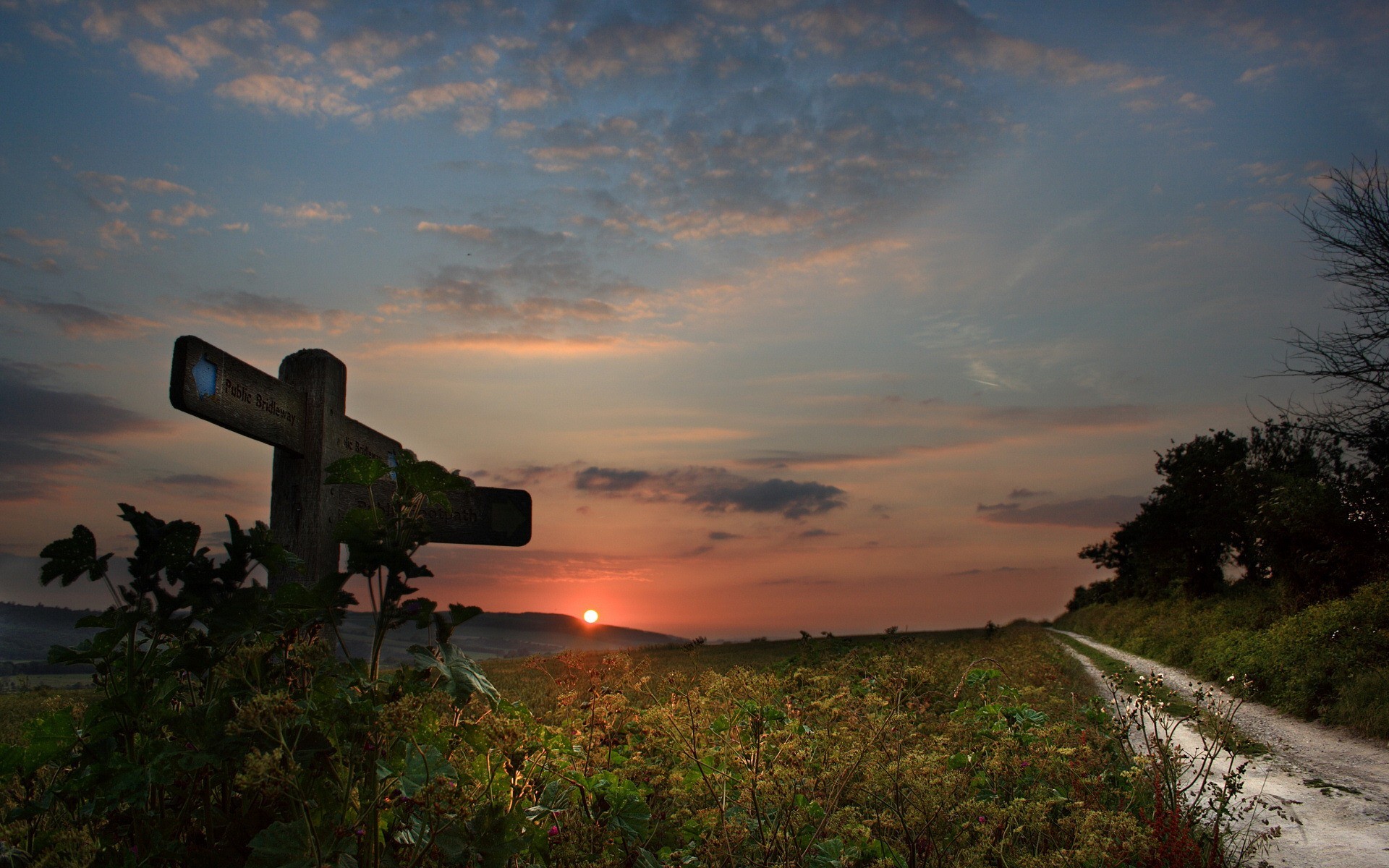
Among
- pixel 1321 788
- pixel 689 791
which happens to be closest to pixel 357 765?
pixel 689 791

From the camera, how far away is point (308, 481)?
3.99 meters

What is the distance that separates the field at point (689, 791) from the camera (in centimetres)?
188

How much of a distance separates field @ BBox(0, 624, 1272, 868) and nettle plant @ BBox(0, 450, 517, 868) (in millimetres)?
15

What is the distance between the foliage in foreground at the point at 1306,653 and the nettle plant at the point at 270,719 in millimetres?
7182

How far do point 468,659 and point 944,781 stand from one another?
202cm

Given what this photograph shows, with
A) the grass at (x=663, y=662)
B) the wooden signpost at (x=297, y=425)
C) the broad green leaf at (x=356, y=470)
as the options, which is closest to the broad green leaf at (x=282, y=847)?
the broad green leaf at (x=356, y=470)

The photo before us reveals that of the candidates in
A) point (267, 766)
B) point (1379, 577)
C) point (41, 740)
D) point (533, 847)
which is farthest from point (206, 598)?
point (1379, 577)

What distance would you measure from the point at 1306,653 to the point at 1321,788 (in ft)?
22.9

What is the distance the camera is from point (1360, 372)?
16828mm

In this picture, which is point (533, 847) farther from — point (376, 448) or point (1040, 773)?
point (1040, 773)

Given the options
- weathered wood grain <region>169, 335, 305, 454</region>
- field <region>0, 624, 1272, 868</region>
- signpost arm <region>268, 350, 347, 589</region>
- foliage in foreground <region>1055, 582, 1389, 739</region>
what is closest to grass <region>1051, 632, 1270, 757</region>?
field <region>0, 624, 1272, 868</region>

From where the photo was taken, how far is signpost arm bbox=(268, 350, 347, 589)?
12.9 ft

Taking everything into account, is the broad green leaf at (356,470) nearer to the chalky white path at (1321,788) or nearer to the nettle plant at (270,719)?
the nettle plant at (270,719)

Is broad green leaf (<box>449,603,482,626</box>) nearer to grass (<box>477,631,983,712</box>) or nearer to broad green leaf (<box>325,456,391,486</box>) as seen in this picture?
broad green leaf (<box>325,456,391,486</box>)
